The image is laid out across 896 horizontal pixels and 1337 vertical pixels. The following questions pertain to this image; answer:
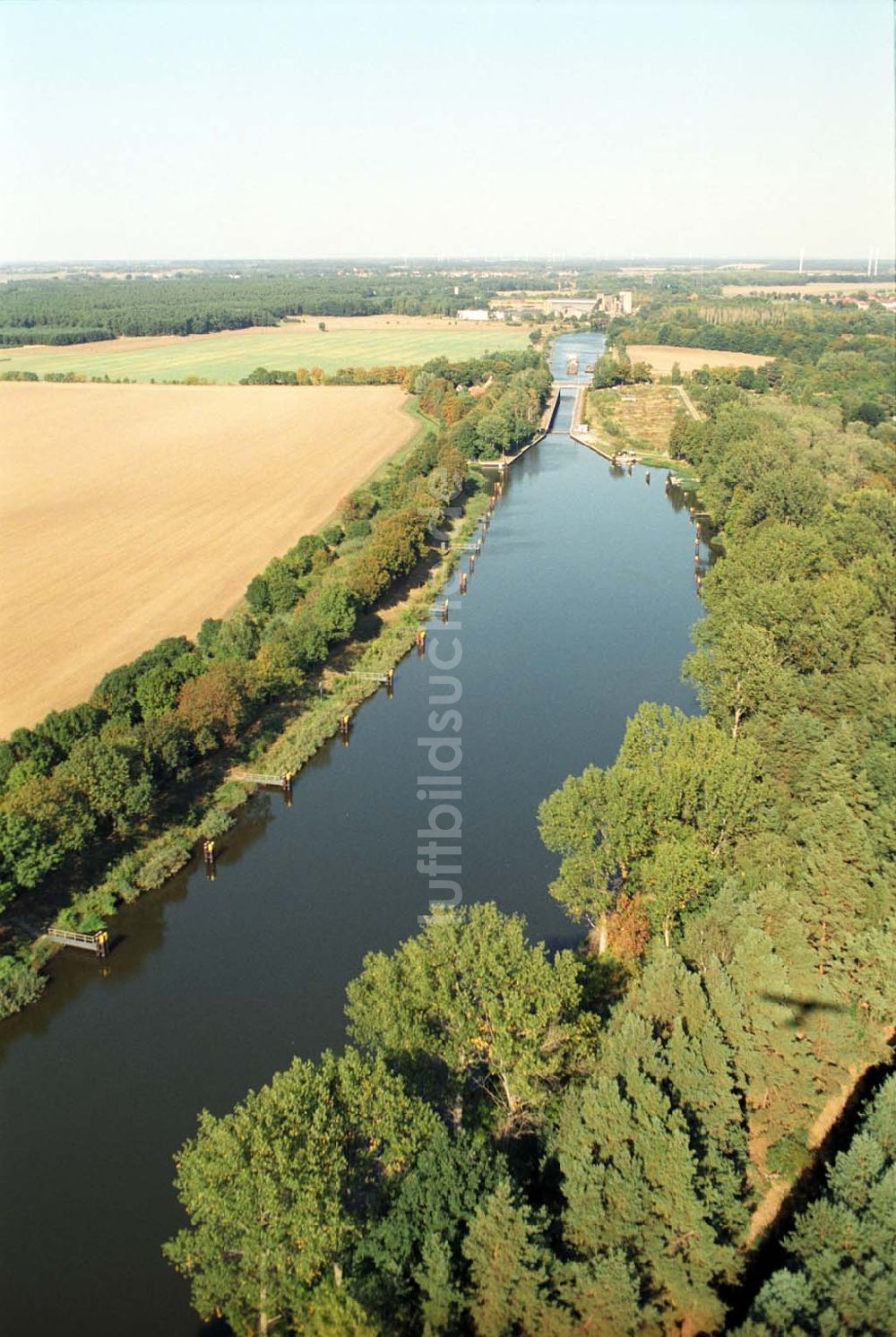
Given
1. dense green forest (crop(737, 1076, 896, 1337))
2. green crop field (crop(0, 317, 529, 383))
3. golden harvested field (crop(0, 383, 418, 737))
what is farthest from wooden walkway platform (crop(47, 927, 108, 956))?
green crop field (crop(0, 317, 529, 383))

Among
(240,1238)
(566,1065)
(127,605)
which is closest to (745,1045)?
(566,1065)

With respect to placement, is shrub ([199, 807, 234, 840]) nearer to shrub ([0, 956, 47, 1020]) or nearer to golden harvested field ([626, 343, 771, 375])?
shrub ([0, 956, 47, 1020])

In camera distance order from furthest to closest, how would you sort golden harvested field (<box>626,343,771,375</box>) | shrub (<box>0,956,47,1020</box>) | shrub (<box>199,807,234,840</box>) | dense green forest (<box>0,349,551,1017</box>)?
golden harvested field (<box>626,343,771,375</box>) < shrub (<box>199,807,234,840</box>) < dense green forest (<box>0,349,551,1017</box>) < shrub (<box>0,956,47,1020</box>)

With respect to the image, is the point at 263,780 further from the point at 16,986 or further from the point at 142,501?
the point at 142,501

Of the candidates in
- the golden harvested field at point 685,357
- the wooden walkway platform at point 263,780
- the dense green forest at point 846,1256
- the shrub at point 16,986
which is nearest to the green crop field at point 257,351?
the golden harvested field at point 685,357

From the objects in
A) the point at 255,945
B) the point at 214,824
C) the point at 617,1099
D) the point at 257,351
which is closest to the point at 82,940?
the point at 255,945

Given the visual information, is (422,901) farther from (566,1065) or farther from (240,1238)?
(240,1238)

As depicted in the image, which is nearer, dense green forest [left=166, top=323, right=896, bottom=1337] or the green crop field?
dense green forest [left=166, top=323, right=896, bottom=1337]
